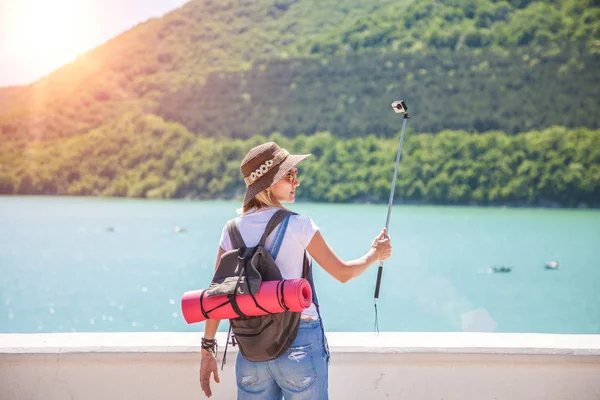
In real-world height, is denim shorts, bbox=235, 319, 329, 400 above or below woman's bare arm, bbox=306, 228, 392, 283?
below

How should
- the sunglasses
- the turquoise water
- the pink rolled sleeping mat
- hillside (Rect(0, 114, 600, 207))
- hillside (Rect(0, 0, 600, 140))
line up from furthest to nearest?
hillside (Rect(0, 0, 600, 140)), hillside (Rect(0, 114, 600, 207)), the turquoise water, the sunglasses, the pink rolled sleeping mat

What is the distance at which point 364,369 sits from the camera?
2268 mm

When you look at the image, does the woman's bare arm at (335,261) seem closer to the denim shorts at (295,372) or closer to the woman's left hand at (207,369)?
the denim shorts at (295,372)

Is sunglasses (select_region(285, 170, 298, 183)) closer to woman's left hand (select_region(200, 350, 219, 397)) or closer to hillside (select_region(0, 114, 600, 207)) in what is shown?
woman's left hand (select_region(200, 350, 219, 397))

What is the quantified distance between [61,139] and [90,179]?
4.37m

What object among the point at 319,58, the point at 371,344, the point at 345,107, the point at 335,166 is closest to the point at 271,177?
the point at 371,344

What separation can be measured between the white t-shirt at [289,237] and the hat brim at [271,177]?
0.17ft

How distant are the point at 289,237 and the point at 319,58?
7343 cm

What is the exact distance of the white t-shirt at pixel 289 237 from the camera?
1.78 metres

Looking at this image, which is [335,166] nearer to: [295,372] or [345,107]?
[345,107]

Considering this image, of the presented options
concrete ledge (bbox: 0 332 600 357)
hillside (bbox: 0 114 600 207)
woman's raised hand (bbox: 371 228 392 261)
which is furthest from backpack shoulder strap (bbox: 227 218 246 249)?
hillside (bbox: 0 114 600 207)

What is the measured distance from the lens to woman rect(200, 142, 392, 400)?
5.76 feet

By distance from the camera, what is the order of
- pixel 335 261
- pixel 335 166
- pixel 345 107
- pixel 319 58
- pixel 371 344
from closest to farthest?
pixel 335 261, pixel 371 344, pixel 335 166, pixel 345 107, pixel 319 58

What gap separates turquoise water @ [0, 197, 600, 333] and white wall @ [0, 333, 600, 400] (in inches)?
730
